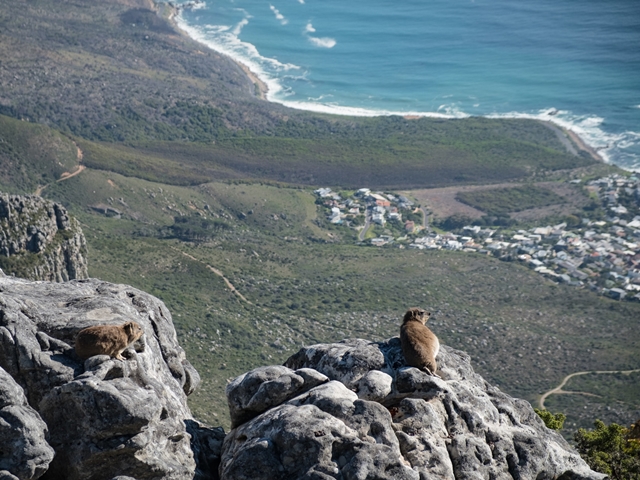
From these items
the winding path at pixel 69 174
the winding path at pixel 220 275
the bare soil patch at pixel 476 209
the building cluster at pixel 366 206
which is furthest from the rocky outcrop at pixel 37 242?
the bare soil patch at pixel 476 209

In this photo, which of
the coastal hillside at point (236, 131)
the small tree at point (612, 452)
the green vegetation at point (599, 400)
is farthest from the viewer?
the coastal hillside at point (236, 131)

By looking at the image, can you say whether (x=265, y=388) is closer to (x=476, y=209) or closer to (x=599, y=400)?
(x=599, y=400)

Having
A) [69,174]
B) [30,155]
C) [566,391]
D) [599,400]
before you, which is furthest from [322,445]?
[30,155]

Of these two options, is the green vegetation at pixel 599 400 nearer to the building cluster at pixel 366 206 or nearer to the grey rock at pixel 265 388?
the grey rock at pixel 265 388

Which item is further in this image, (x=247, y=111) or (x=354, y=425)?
(x=247, y=111)

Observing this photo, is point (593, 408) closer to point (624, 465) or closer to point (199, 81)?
point (624, 465)

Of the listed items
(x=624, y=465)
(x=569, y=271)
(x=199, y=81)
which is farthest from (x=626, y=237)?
(x=624, y=465)
